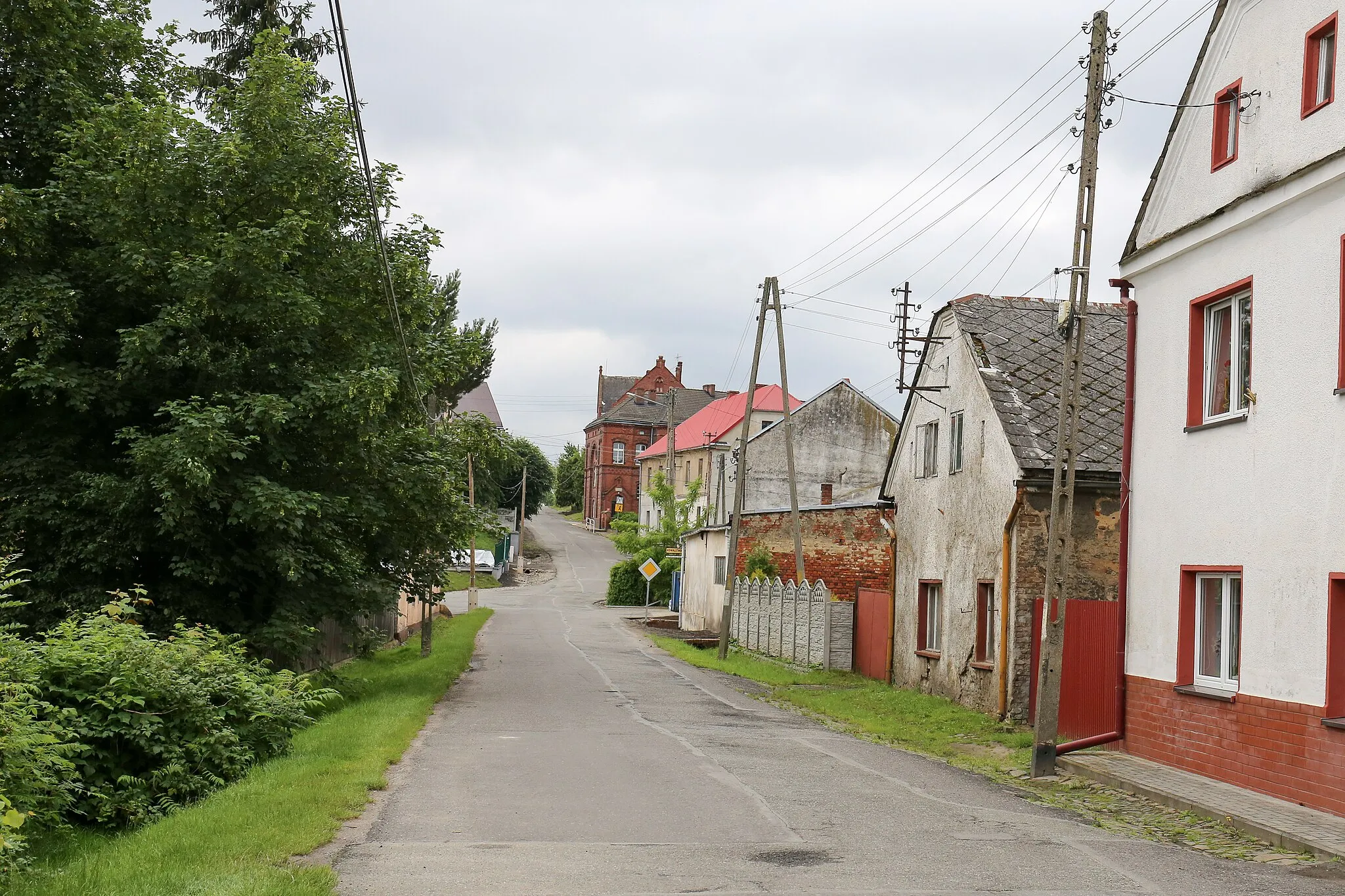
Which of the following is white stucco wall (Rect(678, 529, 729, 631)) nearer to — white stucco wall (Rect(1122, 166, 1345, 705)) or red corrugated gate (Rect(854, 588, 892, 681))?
red corrugated gate (Rect(854, 588, 892, 681))

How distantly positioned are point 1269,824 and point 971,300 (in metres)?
13.2

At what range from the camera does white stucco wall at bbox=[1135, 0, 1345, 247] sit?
11906 mm

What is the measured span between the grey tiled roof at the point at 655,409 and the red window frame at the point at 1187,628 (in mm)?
95899

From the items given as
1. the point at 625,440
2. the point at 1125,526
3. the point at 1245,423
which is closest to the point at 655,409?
the point at 625,440

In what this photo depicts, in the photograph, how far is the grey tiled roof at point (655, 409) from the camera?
110938 millimetres

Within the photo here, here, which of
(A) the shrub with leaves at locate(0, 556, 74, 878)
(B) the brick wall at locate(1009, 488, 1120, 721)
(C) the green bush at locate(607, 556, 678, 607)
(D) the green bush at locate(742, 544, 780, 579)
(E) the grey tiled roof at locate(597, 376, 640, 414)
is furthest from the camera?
(E) the grey tiled roof at locate(597, 376, 640, 414)

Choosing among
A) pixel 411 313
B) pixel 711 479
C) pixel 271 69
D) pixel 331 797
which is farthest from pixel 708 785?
pixel 711 479

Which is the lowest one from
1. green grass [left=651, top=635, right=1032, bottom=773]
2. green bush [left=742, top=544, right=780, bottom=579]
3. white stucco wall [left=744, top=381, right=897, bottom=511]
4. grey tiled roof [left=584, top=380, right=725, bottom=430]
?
green grass [left=651, top=635, right=1032, bottom=773]

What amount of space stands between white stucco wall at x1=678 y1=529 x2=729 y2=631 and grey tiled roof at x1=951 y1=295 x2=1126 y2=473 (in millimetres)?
19229

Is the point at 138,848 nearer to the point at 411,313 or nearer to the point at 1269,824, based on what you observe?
the point at 1269,824

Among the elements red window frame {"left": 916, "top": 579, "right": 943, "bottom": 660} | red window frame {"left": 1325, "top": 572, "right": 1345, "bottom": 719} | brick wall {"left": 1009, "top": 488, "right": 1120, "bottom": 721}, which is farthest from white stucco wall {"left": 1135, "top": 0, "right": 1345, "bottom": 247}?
red window frame {"left": 916, "top": 579, "right": 943, "bottom": 660}

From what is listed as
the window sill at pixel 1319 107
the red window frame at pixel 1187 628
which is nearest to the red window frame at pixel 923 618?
the red window frame at pixel 1187 628

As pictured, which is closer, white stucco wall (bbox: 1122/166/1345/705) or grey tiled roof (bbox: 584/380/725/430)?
white stucco wall (bbox: 1122/166/1345/705)

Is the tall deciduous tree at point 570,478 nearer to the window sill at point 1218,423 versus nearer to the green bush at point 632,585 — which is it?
the green bush at point 632,585
